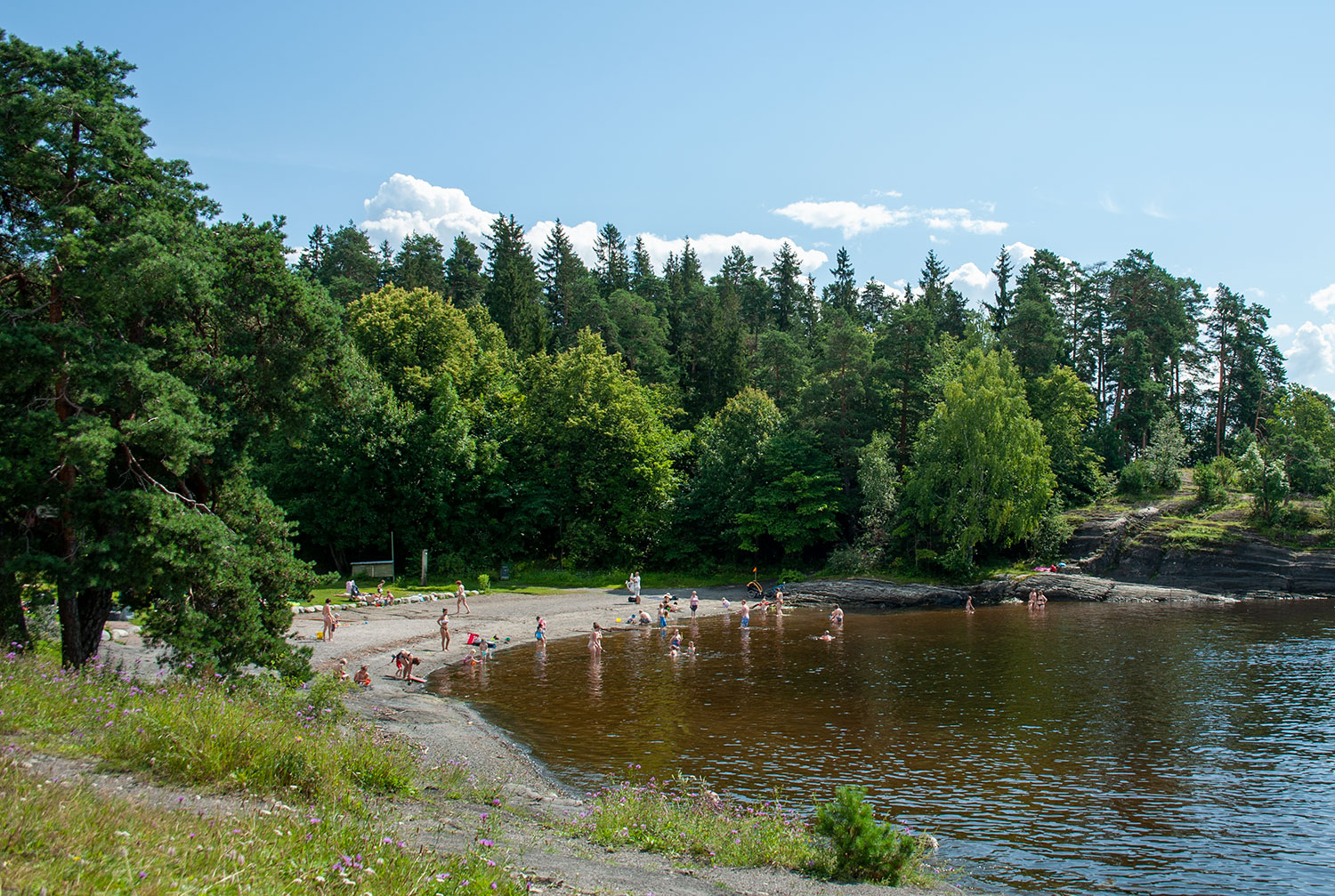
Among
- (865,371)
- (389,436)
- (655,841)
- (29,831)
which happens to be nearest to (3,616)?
(29,831)

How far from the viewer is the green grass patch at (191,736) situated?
9.66 m

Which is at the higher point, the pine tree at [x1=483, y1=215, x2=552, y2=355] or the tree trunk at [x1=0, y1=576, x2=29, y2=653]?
the pine tree at [x1=483, y1=215, x2=552, y2=355]

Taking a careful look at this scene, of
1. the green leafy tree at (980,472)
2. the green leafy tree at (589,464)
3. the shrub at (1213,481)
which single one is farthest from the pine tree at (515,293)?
the shrub at (1213,481)

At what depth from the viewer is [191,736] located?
32.6ft

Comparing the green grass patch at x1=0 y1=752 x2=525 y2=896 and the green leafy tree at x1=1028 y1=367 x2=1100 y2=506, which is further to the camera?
the green leafy tree at x1=1028 y1=367 x2=1100 y2=506

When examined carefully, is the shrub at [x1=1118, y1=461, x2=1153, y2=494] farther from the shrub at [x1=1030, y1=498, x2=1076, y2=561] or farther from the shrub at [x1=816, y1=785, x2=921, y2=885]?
the shrub at [x1=816, y1=785, x2=921, y2=885]

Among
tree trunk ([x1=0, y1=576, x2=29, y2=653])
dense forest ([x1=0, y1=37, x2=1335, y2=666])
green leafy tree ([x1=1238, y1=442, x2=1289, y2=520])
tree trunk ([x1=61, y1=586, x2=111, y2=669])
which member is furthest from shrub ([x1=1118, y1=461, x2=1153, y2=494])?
tree trunk ([x1=0, y1=576, x2=29, y2=653])

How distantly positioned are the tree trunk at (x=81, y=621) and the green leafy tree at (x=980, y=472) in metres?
45.1

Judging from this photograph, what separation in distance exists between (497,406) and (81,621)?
145 feet

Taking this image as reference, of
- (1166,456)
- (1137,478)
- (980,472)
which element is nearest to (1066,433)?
(1137,478)

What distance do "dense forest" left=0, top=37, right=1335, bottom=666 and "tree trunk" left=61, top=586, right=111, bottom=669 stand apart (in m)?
0.07

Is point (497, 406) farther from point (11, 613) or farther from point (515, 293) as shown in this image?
point (11, 613)

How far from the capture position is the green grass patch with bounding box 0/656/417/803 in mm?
9664

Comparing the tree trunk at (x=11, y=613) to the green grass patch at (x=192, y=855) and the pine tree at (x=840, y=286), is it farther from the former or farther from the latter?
the pine tree at (x=840, y=286)
